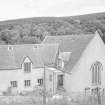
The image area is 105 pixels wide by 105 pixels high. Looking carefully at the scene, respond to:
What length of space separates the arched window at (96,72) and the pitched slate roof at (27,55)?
30.0 feet

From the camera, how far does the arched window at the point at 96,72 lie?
132 ft

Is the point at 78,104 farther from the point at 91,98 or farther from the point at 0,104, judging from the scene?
the point at 0,104

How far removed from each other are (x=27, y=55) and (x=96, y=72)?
14627 mm

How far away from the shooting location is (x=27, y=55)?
139 ft

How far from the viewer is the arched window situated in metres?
40.2

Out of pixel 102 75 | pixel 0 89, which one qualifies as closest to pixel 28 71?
pixel 0 89

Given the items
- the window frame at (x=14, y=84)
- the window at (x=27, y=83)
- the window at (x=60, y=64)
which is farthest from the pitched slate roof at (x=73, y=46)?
the window frame at (x=14, y=84)

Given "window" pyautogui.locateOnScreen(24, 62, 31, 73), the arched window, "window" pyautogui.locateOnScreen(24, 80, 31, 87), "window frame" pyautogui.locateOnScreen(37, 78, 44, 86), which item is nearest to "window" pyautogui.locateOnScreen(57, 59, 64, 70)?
"window frame" pyautogui.locateOnScreen(37, 78, 44, 86)

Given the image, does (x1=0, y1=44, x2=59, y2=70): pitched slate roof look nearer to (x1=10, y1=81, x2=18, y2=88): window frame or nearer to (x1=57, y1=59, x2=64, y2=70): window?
(x1=57, y1=59, x2=64, y2=70): window

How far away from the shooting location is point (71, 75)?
37.9 metres

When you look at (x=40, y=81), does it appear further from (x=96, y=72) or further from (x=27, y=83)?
(x=96, y=72)

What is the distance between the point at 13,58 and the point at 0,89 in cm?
671

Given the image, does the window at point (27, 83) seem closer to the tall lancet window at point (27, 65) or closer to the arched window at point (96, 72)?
the tall lancet window at point (27, 65)

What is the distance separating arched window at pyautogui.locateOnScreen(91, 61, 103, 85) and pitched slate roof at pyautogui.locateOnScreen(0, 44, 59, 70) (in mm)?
9133
